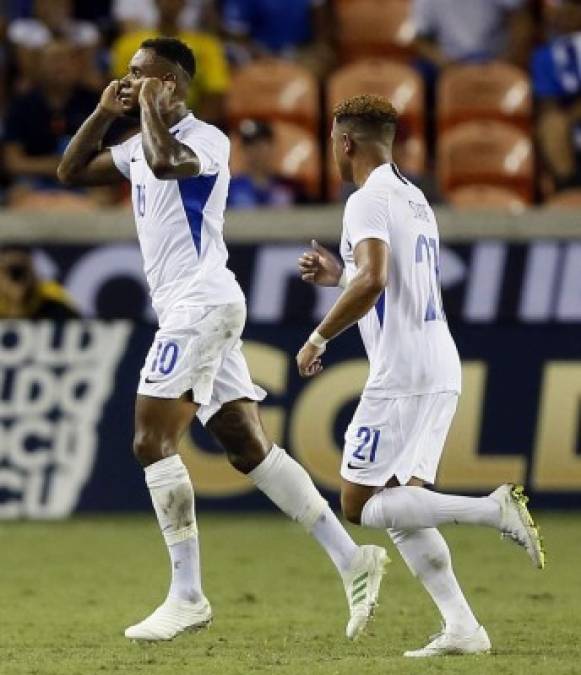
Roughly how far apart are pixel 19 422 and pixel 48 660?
5.30 m

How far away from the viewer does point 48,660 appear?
6.24 meters

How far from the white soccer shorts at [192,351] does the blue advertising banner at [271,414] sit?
179 inches

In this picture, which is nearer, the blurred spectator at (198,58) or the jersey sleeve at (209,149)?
the jersey sleeve at (209,149)

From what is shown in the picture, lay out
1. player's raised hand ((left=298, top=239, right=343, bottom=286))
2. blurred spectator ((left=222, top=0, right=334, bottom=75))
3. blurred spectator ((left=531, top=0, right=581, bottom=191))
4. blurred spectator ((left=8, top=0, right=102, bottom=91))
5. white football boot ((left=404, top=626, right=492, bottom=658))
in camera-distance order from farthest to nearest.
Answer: blurred spectator ((left=222, top=0, right=334, bottom=75)) → blurred spectator ((left=8, top=0, right=102, bottom=91)) → blurred spectator ((left=531, top=0, right=581, bottom=191)) → player's raised hand ((left=298, top=239, right=343, bottom=286)) → white football boot ((left=404, top=626, right=492, bottom=658))

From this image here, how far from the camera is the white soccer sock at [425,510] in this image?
6.25 m

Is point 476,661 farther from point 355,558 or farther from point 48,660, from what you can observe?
point 48,660

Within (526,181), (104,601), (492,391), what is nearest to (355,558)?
(104,601)

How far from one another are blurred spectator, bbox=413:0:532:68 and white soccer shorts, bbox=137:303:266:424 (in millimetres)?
A: 8594

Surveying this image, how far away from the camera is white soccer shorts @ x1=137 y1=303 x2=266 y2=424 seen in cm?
677

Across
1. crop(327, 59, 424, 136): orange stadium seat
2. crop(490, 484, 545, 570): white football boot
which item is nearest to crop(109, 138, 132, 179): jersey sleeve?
crop(490, 484, 545, 570): white football boot

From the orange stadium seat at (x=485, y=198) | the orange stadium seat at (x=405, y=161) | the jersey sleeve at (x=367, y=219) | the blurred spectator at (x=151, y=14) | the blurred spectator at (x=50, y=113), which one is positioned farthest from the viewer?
the blurred spectator at (x=151, y=14)

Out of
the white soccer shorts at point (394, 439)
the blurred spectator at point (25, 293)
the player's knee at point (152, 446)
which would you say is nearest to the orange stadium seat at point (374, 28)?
the blurred spectator at point (25, 293)

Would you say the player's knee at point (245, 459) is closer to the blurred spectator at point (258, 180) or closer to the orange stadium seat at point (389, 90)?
the blurred spectator at point (258, 180)

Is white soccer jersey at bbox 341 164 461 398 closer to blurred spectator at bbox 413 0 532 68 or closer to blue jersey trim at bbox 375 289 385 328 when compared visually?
blue jersey trim at bbox 375 289 385 328
